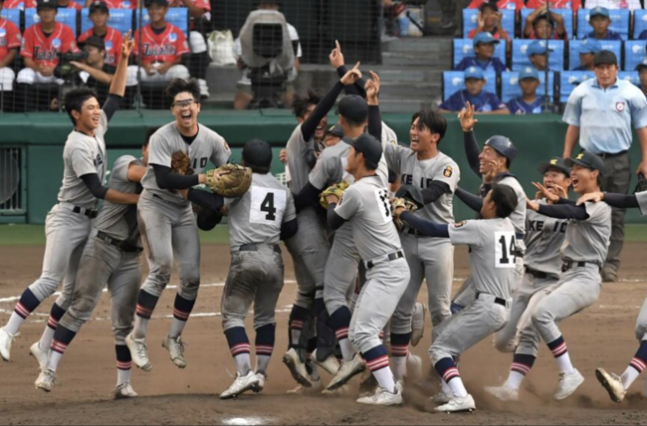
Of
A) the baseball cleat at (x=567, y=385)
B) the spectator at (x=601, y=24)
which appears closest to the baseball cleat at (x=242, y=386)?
the baseball cleat at (x=567, y=385)

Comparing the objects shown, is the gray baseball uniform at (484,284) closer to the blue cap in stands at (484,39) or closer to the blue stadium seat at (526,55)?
the blue cap in stands at (484,39)

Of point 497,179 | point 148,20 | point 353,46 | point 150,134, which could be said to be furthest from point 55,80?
point 497,179

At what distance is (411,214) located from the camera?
8180mm

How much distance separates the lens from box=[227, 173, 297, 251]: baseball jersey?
27.3 ft

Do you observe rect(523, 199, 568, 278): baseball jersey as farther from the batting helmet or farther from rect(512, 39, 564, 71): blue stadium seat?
rect(512, 39, 564, 71): blue stadium seat

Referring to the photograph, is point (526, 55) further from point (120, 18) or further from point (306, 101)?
point (306, 101)

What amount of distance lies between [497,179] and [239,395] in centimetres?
229

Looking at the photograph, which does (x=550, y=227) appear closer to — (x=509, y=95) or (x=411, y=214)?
(x=411, y=214)

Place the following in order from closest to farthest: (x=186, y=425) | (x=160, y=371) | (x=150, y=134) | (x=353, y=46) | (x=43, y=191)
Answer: (x=186, y=425) < (x=150, y=134) < (x=160, y=371) < (x=43, y=191) < (x=353, y=46)

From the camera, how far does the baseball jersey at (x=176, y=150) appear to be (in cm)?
866

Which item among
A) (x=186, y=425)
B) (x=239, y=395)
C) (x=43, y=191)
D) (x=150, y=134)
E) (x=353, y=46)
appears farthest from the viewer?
(x=353, y=46)

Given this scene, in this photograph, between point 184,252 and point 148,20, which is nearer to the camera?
point 184,252

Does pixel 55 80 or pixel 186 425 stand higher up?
pixel 55 80

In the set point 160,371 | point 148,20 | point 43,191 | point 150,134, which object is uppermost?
point 148,20
